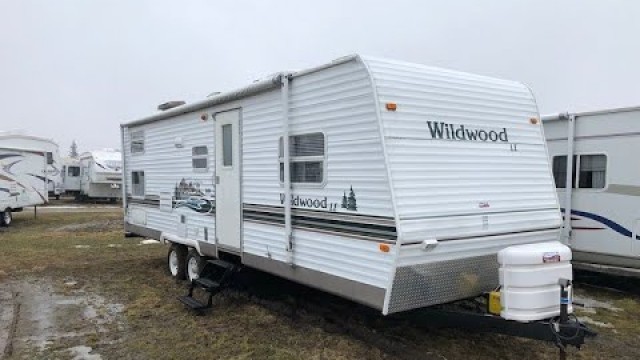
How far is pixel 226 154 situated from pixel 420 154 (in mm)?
3371

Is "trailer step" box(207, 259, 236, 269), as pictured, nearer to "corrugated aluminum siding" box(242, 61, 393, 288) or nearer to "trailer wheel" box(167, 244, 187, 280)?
"corrugated aluminum siding" box(242, 61, 393, 288)

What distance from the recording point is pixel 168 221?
941cm

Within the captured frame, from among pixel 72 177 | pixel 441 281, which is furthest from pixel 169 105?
pixel 72 177

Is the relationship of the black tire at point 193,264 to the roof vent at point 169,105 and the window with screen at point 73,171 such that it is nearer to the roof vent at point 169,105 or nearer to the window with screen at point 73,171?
the roof vent at point 169,105

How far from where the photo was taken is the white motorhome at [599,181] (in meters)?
8.12

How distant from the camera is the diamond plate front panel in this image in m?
4.91

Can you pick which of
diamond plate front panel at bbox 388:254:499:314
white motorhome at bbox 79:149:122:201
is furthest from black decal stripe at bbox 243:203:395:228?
white motorhome at bbox 79:149:122:201

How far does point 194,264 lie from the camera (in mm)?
8789

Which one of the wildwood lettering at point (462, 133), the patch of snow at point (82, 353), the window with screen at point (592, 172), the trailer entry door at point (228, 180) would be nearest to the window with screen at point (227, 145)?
the trailer entry door at point (228, 180)

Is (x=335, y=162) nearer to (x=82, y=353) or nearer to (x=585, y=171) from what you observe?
(x=82, y=353)

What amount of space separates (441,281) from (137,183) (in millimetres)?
7330

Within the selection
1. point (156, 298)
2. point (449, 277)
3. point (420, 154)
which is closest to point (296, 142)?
point (420, 154)

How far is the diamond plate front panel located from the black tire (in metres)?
4.32

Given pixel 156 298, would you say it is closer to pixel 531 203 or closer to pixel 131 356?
pixel 131 356
